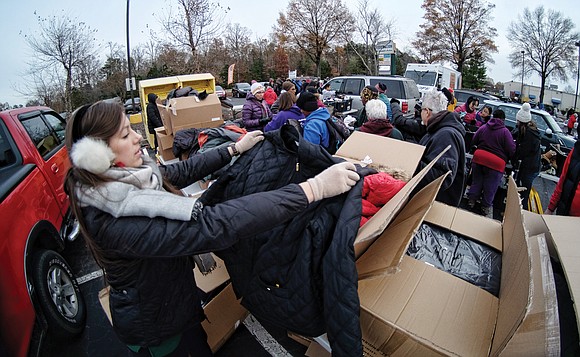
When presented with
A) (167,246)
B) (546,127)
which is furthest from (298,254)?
(546,127)

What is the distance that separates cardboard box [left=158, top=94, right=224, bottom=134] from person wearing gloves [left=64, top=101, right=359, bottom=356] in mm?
3509

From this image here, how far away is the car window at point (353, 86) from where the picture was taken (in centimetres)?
1177

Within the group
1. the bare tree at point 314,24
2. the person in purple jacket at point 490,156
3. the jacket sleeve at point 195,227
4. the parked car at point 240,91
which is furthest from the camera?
the bare tree at point 314,24

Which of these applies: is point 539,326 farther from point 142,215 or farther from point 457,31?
point 457,31

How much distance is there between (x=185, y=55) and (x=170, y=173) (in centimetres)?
1866

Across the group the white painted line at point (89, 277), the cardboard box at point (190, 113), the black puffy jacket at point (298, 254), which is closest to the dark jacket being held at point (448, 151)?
the black puffy jacket at point (298, 254)

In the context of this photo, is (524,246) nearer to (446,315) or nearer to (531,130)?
(446,315)

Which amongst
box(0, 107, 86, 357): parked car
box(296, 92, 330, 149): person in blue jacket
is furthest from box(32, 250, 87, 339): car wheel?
box(296, 92, 330, 149): person in blue jacket

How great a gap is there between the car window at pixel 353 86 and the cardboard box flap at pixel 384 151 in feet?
31.6

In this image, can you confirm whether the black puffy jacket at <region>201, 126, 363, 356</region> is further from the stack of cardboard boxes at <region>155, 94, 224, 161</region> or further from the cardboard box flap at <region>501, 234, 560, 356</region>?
the stack of cardboard boxes at <region>155, 94, 224, 161</region>

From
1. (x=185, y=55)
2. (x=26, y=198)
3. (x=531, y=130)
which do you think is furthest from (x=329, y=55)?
(x=26, y=198)

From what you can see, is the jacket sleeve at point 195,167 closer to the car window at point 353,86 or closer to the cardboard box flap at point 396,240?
the cardboard box flap at point 396,240

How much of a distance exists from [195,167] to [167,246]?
863 mm

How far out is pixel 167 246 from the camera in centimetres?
109
